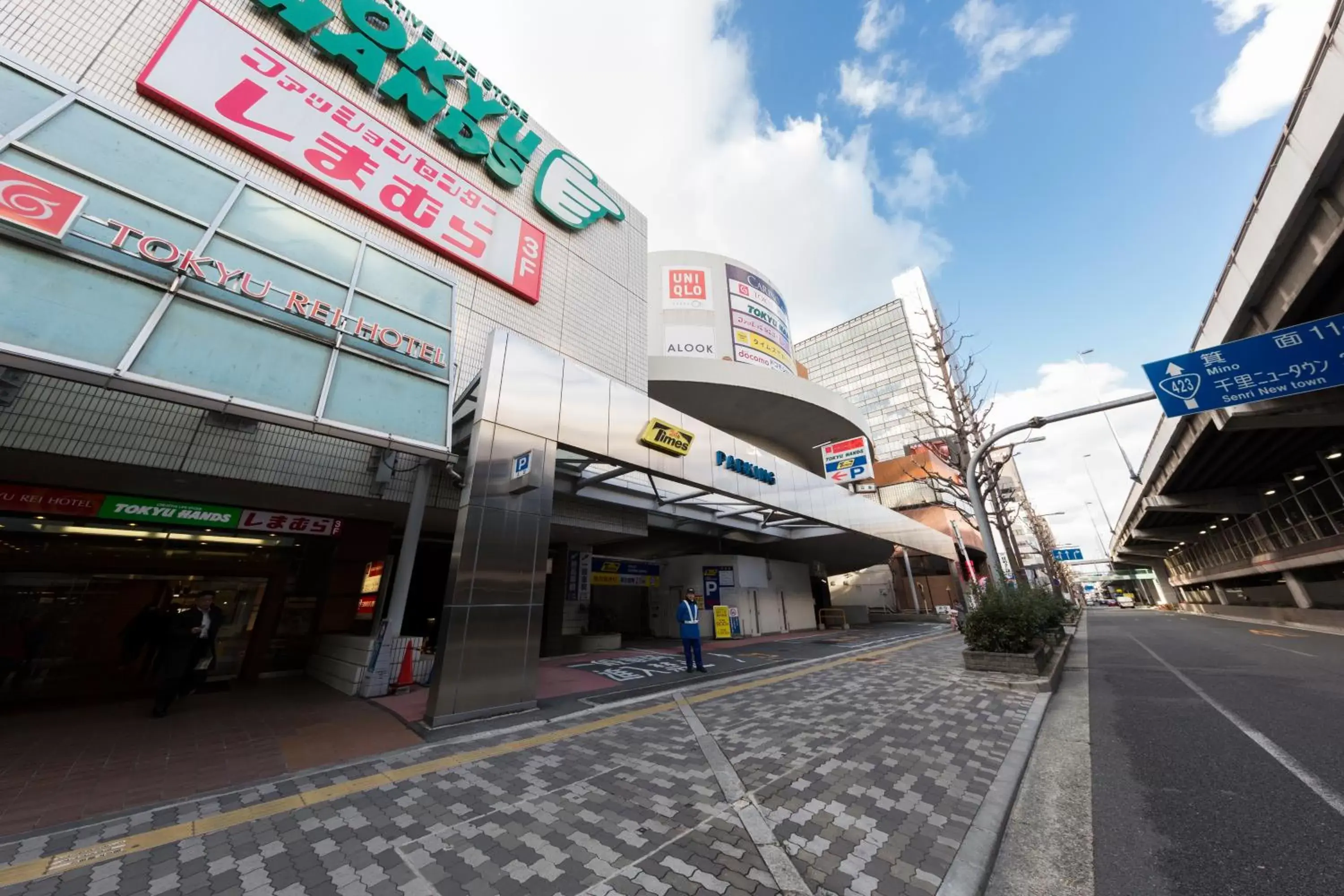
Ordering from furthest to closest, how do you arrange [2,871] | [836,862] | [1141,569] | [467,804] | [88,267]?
[1141,569] → [88,267] → [467,804] → [836,862] → [2,871]

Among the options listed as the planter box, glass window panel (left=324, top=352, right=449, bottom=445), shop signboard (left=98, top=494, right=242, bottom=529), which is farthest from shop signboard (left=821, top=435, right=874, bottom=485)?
shop signboard (left=98, top=494, right=242, bottom=529)

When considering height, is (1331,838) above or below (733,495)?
below

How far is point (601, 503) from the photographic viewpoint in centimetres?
1204

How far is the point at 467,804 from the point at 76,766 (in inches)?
179

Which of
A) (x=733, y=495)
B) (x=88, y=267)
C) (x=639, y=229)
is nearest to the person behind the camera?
(x=88, y=267)

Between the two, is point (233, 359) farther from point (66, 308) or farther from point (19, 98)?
point (19, 98)

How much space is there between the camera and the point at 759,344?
24203 mm

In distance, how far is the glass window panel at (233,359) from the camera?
5.23 metres

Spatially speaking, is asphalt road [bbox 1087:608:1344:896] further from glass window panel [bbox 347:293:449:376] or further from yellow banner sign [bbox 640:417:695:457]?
glass window panel [bbox 347:293:449:376]

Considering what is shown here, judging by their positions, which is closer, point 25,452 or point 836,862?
point 836,862

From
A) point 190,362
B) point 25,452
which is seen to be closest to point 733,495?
point 190,362

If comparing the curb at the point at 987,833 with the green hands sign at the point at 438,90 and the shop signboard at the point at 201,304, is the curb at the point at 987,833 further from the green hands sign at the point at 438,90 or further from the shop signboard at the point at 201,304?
the green hands sign at the point at 438,90

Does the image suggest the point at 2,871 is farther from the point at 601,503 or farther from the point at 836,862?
the point at 601,503

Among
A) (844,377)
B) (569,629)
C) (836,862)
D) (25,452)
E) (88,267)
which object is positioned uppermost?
(844,377)
